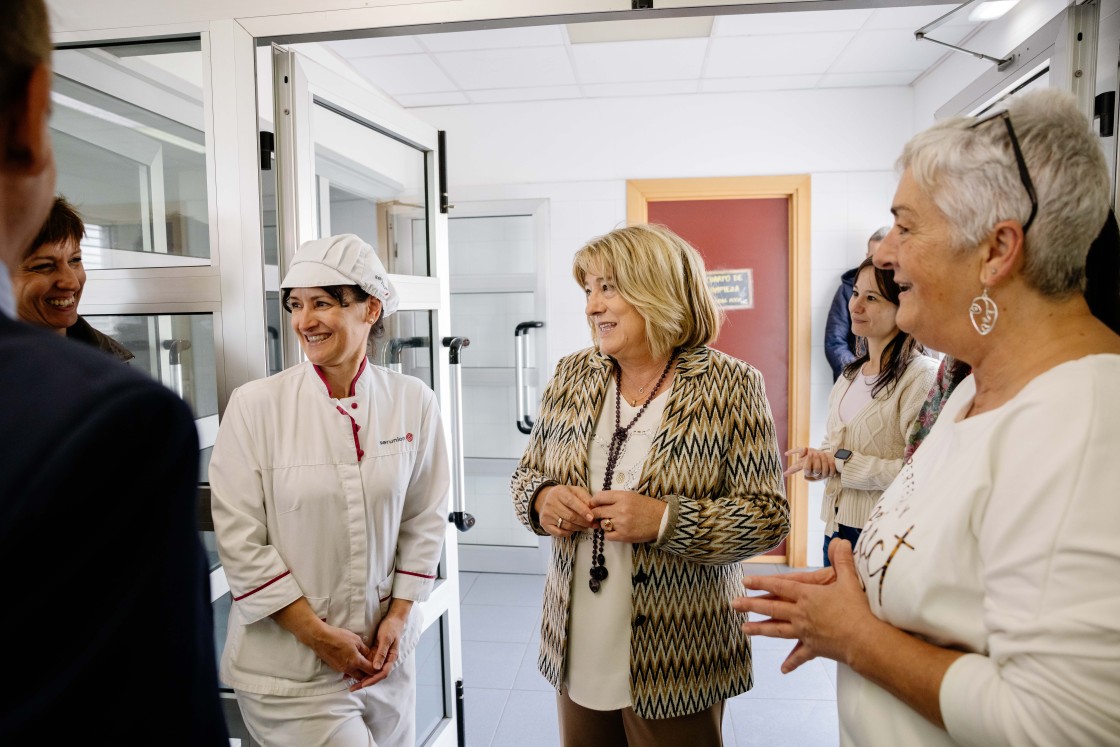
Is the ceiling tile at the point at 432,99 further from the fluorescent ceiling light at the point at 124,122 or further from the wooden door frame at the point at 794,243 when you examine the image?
the fluorescent ceiling light at the point at 124,122

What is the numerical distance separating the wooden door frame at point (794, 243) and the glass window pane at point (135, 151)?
2624 mm

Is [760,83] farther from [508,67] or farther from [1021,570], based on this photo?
[1021,570]

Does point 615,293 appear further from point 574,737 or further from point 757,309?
point 757,309

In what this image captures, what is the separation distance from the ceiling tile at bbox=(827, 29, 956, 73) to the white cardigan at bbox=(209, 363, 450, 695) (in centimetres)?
296

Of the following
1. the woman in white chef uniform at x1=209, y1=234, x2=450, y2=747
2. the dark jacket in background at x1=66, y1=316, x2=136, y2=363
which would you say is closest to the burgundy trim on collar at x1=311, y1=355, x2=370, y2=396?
the woman in white chef uniform at x1=209, y1=234, x2=450, y2=747

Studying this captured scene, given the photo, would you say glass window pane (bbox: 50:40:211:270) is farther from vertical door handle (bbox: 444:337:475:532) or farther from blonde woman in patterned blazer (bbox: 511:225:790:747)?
blonde woman in patterned blazer (bbox: 511:225:790:747)

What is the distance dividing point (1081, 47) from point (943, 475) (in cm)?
102

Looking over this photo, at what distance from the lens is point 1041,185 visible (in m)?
0.79

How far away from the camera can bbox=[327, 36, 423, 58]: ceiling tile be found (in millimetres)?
3168

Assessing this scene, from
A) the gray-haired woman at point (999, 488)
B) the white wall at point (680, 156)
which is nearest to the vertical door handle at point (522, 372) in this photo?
the white wall at point (680, 156)

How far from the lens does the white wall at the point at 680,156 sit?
3867 millimetres

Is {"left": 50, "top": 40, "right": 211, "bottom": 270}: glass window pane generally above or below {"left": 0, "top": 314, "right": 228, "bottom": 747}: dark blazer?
above

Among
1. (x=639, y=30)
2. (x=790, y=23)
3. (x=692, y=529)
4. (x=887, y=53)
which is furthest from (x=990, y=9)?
(x=692, y=529)

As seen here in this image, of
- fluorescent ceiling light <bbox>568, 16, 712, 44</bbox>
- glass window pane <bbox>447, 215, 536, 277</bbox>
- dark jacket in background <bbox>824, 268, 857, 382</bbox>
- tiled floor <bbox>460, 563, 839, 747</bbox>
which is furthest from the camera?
glass window pane <bbox>447, 215, 536, 277</bbox>
